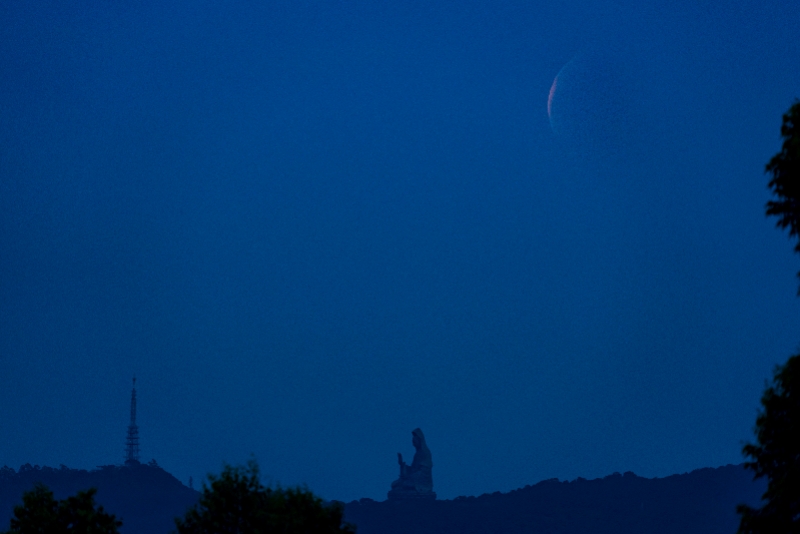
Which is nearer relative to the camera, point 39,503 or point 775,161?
point 775,161

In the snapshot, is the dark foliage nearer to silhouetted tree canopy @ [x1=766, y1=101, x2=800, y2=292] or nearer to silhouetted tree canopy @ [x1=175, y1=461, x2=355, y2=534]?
silhouetted tree canopy @ [x1=766, y1=101, x2=800, y2=292]

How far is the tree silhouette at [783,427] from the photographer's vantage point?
22.7 meters

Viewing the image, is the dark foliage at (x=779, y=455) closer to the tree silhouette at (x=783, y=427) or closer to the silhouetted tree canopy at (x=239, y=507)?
the tree silhouette at (x=783, y=427)

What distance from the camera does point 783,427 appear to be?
23281 millimetres

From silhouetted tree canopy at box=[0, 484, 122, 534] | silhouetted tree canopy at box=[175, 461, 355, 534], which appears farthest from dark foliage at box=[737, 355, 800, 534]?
silhouetted tree canopy at box=[0, 484, 122, 534]

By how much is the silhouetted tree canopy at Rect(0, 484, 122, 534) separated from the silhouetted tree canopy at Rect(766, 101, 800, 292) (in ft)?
102

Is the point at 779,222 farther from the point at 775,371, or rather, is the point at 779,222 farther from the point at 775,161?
the point at 775,371

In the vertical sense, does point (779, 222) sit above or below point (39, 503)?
below

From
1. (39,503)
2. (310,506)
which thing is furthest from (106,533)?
(310,506)

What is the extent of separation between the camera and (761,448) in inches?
933

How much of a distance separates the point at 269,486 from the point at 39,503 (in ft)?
34.8

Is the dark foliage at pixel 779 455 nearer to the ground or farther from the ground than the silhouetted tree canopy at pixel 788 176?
nearer to the ground

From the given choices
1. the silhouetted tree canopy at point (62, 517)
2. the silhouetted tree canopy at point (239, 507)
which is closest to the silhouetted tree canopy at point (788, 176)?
the silhouetted tree canopy at point (239, 507)

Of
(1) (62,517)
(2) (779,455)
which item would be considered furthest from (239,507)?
(2) (779,455)
